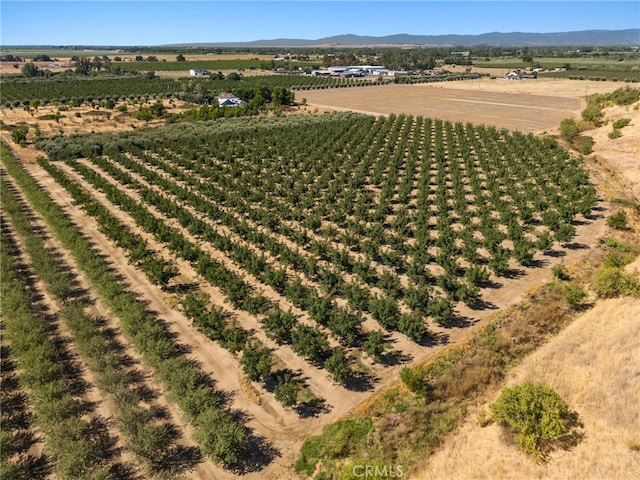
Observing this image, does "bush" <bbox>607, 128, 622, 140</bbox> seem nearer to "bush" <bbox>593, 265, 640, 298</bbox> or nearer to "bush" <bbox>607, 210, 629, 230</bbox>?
"bush" <bbox>607, 210, 629, 230</bbox>

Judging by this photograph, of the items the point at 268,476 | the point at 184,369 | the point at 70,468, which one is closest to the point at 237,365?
the point at 184,369

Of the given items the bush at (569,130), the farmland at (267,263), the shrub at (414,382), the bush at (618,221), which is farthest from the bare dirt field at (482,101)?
the shrub at (414,382)

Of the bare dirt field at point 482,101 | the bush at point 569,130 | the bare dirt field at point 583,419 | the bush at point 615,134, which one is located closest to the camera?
the bare dirt field at point 583,419

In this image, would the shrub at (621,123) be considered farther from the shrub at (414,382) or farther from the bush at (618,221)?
the shrub at (414,382)

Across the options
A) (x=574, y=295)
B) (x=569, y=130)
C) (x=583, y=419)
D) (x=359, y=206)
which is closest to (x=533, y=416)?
(x=583, y=419)

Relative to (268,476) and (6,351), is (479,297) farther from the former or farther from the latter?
(6,351)

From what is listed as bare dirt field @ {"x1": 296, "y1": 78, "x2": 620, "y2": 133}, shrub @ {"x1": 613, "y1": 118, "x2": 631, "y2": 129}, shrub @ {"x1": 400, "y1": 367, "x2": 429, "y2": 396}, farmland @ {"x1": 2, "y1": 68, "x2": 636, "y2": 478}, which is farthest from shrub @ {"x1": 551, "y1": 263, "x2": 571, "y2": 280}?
bare dirt field @ {"x1": 296, "y1": 78, "x2": 620, "y2": 133}
